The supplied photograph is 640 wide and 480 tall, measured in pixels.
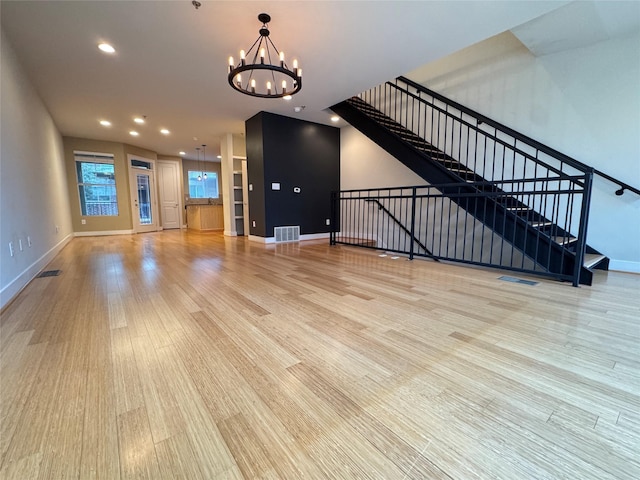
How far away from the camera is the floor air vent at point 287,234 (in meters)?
5.68

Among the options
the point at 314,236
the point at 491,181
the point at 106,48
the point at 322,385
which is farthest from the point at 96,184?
the point at 491,181

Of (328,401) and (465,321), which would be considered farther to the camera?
(465,321)

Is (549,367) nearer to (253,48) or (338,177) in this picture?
(253,48)

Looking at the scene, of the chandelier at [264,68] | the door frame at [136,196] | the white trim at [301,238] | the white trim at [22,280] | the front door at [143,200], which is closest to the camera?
the white trim at [22,280]

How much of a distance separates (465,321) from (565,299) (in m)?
1.12

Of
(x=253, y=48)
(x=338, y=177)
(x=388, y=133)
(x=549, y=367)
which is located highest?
(x=253, y=48)

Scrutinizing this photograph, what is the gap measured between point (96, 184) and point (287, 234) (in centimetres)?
605

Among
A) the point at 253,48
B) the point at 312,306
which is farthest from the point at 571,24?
the point at 312,306

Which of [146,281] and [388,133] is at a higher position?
[388,133]

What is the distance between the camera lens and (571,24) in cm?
296

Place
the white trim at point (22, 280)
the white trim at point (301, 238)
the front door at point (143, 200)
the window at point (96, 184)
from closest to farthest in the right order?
1. the white trim at point (22, 280)
2. the white trim at point (301, 238)
3. the window at point (96, 184)
4. the front door at point (143, 200)

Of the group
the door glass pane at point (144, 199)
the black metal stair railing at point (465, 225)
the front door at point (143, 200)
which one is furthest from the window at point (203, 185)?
the black metal stair railing at point (465, 225)

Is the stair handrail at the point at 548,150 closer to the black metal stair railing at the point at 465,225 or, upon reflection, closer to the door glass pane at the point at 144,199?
the black metal stair railing at the point at 465,225

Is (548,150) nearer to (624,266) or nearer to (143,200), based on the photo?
(624,266)
